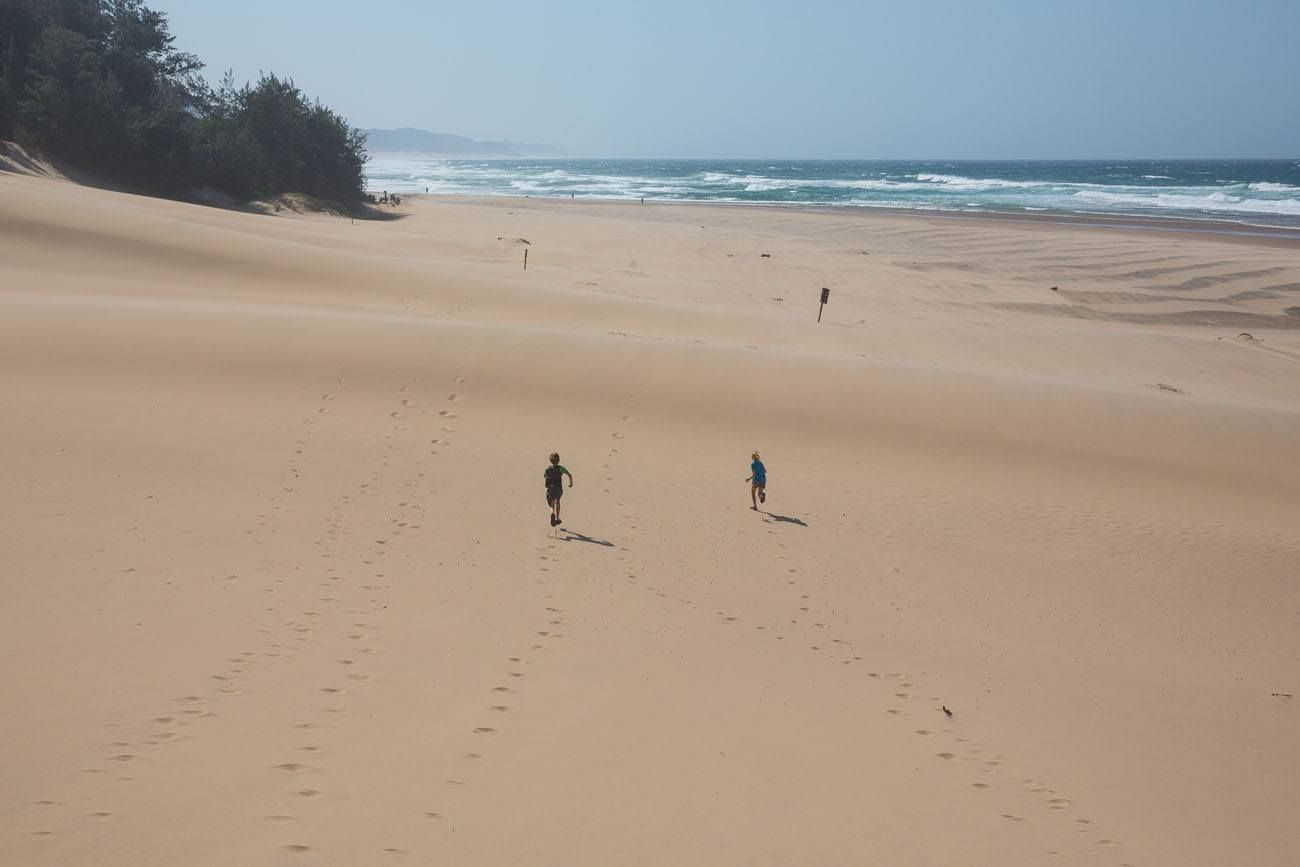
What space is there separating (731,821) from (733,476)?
690cm

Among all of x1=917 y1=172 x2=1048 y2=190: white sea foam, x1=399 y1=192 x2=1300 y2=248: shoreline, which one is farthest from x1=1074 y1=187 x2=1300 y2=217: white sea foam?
x1=917 y1=172 x2=1048 y2=190: white sea foam

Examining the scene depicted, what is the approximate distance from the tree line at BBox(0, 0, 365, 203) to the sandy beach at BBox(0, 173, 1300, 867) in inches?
597

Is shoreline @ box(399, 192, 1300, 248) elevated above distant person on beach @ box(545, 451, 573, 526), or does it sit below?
above

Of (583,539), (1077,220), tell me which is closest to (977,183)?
(1077,220)

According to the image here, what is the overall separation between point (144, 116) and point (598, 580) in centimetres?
3326

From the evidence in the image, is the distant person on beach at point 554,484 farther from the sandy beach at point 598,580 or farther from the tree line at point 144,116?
the tree line at point 144,116

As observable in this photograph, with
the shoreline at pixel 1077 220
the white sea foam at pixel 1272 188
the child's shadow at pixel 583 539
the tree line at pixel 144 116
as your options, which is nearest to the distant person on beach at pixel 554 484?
the child's shadow at pixel 583 539

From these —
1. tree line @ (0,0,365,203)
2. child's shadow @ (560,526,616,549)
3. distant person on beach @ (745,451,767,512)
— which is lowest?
child's shadow @ (560,526,616,549)

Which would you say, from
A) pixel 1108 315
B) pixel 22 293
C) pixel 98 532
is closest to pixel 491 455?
pixel 98 532

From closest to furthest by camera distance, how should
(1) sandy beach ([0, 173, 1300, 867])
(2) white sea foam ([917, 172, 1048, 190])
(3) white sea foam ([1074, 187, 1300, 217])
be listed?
1. (1) sandy beach ([0, 173, 1300, 867])
2. (3) white sea foam ([1074, 187, 1300, 217])
3. (2) white sea foam ([917, 172, 1048, 190])

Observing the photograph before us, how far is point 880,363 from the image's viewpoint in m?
15.5

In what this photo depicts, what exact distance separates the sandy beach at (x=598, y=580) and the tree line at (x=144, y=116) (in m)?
15.2

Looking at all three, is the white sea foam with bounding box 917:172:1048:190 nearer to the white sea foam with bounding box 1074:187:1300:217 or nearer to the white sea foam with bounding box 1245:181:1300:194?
the white sea foam with bounding box 1074:187:1300:217

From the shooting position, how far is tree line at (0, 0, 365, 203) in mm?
31156
